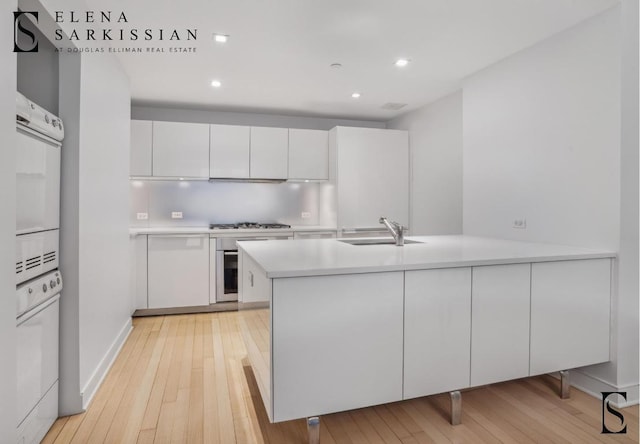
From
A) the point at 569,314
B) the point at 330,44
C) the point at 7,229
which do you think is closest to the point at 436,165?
the point at 330,44

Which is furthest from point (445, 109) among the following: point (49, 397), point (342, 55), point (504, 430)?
point (49, 397)

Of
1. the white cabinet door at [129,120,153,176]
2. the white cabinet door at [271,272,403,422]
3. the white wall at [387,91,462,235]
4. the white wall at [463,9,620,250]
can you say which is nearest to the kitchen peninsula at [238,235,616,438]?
the white cabinet door at [271,272,403,422]

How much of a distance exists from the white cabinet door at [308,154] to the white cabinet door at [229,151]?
552 millimetres

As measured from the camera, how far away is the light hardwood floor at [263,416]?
186 cm

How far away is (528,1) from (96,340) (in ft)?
11.0

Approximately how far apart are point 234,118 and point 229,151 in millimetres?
590

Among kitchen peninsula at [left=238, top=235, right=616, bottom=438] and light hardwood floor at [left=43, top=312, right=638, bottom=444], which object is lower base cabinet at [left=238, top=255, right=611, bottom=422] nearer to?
kitchen peninsula at [left=238, top=235, right=616, bottom=438]

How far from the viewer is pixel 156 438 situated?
72.3 inches

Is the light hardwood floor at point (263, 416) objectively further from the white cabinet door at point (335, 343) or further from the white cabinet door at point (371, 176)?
the white cabinet door at point (371, 176)

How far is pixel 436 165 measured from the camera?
431cm

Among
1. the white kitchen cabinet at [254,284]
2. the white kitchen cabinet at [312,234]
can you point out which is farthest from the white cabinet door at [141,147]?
the white kitchen cabinet at [254,284]

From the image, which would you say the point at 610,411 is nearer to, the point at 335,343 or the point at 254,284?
the point at 335,343

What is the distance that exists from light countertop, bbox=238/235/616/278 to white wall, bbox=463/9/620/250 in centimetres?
24

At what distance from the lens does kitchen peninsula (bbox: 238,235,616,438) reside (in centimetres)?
163
